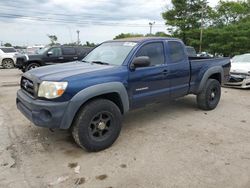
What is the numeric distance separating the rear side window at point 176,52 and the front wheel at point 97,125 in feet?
6.08

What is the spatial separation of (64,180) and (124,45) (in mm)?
2688

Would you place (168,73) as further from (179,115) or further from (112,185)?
(112,185)

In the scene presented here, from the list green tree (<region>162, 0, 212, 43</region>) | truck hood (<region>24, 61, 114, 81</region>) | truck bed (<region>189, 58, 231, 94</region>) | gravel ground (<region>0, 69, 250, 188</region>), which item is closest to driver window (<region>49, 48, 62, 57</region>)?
gravel ground (<region>0, 69, 250, 188</region>)

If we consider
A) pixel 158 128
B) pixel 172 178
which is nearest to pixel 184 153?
pixel 172 178

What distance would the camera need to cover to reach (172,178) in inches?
132

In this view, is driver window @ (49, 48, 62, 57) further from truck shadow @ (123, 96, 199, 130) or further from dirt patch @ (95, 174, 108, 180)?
dirt patch @ (95, 174, 108, 180)

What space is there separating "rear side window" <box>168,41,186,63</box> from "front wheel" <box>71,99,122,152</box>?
185 centimetres

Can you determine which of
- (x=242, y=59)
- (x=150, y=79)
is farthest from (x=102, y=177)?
(x=242, y=59)

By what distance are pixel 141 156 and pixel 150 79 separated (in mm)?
1473

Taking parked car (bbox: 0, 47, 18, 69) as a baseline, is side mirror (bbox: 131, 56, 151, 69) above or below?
above

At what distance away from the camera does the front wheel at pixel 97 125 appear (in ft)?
12.7

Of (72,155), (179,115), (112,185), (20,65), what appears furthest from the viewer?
(20,65)

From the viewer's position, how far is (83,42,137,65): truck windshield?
15.4ft

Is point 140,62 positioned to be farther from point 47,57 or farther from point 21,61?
point 21,61
